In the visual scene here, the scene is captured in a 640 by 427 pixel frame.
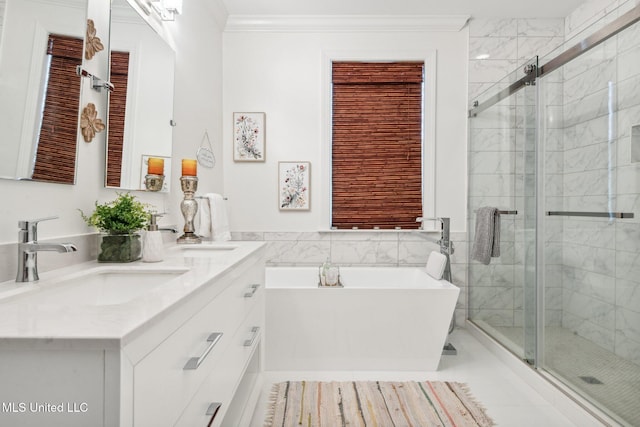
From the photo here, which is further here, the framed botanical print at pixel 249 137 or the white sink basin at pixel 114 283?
the framed botanical print at pixel 249 137

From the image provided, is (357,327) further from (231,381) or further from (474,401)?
(231,381)

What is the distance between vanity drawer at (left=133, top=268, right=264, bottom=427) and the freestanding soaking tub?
1186 mm

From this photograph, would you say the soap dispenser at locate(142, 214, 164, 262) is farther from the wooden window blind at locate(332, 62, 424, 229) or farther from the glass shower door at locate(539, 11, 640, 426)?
the wooden window blind at locate(332, 62, 424, 229)

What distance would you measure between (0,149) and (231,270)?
0.71 metres

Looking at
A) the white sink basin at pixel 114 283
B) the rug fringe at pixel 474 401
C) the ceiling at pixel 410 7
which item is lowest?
the rug fringe at pixel 474 401

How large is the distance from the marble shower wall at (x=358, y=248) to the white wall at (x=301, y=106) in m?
0.09

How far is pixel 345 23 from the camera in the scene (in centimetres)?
Answer: 333

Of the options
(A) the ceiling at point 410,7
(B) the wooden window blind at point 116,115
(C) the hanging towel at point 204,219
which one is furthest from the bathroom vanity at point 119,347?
(A) the ceiling at point 410,7

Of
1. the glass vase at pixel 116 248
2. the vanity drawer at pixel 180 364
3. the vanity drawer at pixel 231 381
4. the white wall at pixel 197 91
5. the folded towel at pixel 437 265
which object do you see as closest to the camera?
the vanity drawer at pixel 180 364

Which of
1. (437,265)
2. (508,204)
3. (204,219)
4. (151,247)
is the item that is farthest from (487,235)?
(151,247)

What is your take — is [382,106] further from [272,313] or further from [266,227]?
[272,313]

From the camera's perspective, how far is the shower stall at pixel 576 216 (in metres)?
1.76

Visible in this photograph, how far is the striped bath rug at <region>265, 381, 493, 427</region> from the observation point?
196cm

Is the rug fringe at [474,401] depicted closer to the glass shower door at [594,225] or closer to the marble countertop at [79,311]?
the glass shower door at [594,225]
